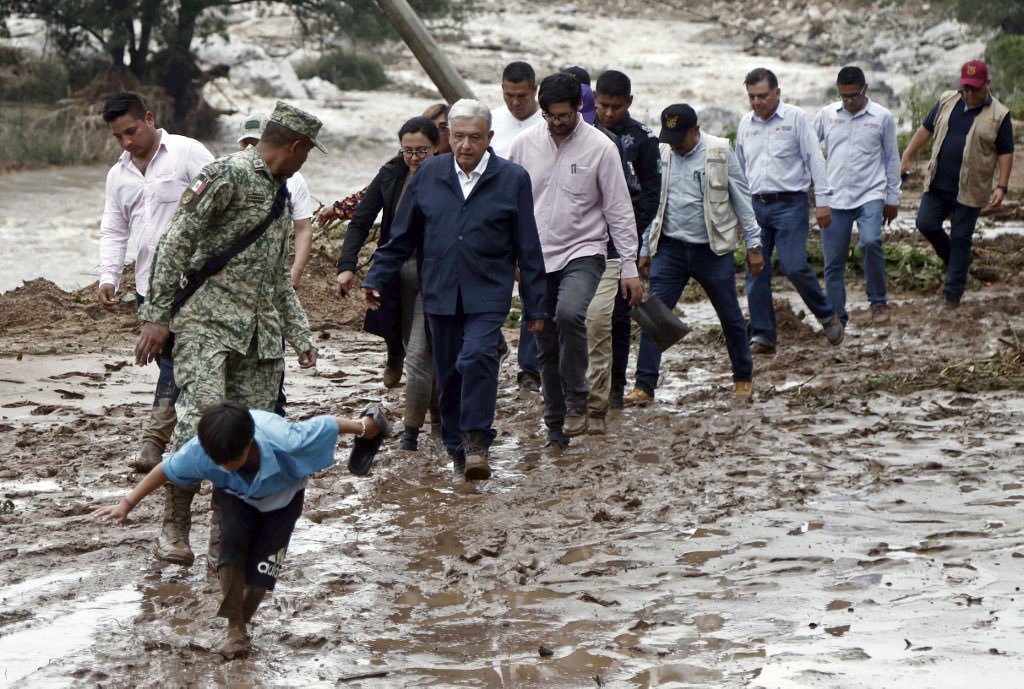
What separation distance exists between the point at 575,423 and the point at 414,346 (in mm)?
1012

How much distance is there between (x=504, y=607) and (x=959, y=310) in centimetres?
698

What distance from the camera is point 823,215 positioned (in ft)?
32.1

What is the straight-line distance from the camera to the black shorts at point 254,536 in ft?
14.8

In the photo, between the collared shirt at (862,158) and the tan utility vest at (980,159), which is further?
the tan utility vest at (980,159)

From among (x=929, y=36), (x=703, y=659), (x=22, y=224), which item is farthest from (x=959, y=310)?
(x=929, y=36)

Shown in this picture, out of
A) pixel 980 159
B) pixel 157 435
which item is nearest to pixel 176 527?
pixel 157 435

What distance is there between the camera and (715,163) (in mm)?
8336

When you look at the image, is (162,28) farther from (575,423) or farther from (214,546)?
(214,546)

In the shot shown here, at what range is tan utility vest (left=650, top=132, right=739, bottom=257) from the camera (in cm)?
825

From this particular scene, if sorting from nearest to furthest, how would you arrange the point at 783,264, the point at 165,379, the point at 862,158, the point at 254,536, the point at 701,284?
the point at 254,536
the point at 165,379
the point at 701,284
the point at 783,264
the point at 862,158

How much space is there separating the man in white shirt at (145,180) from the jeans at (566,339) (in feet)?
6.37

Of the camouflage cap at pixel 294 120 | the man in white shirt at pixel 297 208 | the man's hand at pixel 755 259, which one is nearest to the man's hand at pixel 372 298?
the man in white shirt at pixel 297 208

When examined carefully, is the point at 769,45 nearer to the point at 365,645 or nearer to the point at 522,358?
the point at 522,358

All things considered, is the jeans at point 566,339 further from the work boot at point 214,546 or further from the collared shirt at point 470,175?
the work boot at point 214,546
